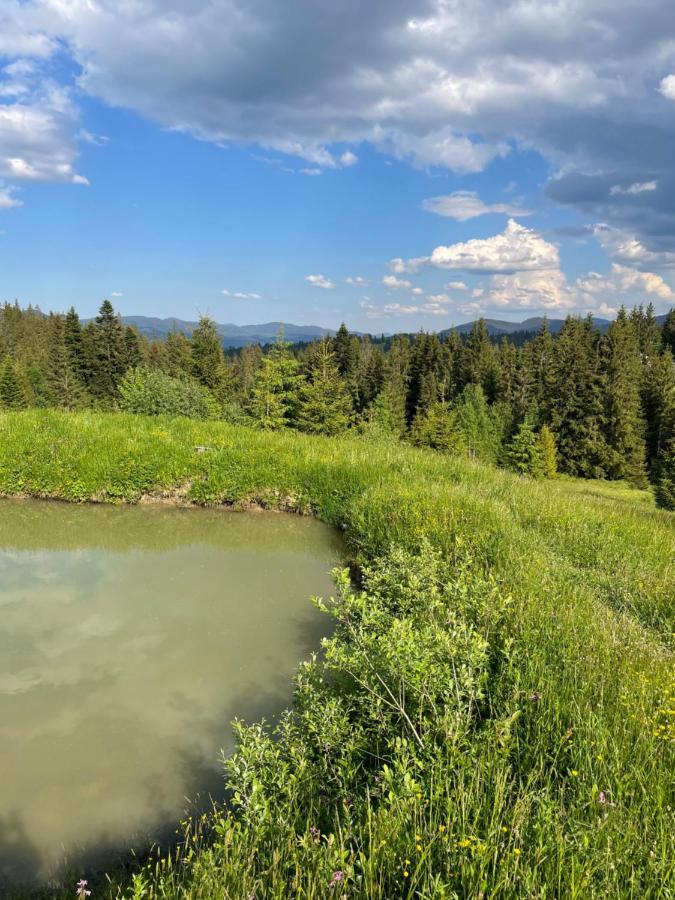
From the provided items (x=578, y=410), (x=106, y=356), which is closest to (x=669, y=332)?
(x=578, y=410)

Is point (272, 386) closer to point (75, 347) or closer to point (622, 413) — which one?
point (622, 413)

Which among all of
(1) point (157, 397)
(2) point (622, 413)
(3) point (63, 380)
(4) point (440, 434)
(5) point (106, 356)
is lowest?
(4) point (440, 434)

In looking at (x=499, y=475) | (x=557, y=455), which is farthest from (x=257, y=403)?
(x=557, y=455)

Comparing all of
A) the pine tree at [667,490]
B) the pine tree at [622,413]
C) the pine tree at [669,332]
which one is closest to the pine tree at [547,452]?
the pine tree at [622,413]

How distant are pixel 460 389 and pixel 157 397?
59.6 metres

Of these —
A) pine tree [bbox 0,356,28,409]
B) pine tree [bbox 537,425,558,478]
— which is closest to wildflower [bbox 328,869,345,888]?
pine tree [bbox 537,425,558,478]

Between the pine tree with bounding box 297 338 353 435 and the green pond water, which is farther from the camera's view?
the pine tree with bounding box 297 338 353 435

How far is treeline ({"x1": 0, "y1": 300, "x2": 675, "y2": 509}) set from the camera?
141 ft

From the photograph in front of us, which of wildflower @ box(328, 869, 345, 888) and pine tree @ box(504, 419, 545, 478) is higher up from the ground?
wildflower @ box(328, 869, 345, 888)

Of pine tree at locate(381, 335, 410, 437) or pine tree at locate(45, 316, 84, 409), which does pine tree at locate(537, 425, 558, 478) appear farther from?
pine tree at locate(45, 316, 84, 409)

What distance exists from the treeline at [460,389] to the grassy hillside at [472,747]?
17.7 m

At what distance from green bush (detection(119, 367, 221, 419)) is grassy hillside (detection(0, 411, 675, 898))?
13.2 m

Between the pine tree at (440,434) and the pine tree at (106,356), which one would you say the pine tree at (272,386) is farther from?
the pine tree at (106,356)

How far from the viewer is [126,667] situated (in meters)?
6.23
